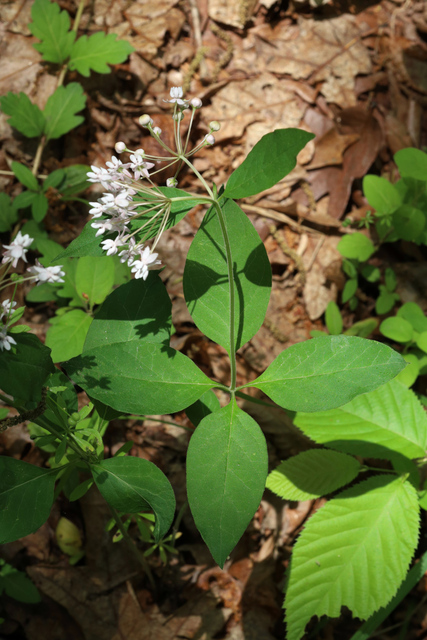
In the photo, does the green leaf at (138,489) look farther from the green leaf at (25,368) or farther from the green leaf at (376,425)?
the green leaf at (376,425)

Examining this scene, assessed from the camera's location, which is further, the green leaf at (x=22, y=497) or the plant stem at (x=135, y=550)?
the plant stem at (x=135, y=550)

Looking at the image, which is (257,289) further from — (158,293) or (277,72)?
(277,72)

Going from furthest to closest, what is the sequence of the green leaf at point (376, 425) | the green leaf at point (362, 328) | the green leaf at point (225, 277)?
the green leaf at point (362, 328), the green leaf at point (376, 425), the green leaf at point (225, 277)

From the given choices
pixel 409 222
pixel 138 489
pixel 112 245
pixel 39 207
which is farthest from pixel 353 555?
pixel 39 207

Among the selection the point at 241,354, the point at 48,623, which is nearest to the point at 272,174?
the point at 241,354

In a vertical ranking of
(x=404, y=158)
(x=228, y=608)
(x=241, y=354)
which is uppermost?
(x=404, y=158)

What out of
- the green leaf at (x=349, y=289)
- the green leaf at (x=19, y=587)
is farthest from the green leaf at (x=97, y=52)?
the green leaf at (x=19, y=587)

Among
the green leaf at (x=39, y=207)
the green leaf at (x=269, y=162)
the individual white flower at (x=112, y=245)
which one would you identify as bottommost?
the green leaf at (x=39, y=207)
